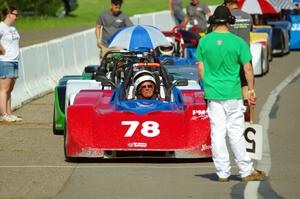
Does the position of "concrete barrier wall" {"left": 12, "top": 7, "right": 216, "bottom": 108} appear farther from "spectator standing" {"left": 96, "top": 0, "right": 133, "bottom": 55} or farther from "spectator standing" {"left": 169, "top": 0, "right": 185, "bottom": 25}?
"spectator standing" {"left": 169, "top": 0, "right": 185, "bottom": 25}

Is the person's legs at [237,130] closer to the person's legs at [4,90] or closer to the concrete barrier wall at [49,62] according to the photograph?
the person's legs at [4,90]

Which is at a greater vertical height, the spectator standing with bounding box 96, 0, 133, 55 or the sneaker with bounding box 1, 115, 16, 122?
the spectator standing with bounding box 96, 0, 133, 55

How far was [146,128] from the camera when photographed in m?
A: 12.6

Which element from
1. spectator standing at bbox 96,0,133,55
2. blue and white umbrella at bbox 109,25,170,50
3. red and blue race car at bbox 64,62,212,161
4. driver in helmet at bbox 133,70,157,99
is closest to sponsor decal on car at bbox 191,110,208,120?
red and blue race car at bbox 64,62,212,161

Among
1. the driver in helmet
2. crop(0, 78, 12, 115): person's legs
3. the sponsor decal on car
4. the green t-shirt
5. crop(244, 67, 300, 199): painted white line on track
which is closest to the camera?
crop(244, 67, 300, 199): painted white line on track

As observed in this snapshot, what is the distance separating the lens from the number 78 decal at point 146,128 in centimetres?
1254

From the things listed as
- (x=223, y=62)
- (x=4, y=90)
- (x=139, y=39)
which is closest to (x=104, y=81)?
(x=4, y=90)

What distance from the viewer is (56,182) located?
442 inches

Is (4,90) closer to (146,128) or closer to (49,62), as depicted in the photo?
(146,128)

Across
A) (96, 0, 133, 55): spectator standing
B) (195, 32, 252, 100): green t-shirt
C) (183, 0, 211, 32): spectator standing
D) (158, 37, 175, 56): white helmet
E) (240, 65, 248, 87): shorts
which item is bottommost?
(183, 0, 211, 32): spectator standing

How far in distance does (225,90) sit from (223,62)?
285 mm

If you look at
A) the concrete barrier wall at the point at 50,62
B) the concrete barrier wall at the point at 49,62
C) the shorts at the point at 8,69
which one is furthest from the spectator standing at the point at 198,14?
the shorts at the point at 8,69

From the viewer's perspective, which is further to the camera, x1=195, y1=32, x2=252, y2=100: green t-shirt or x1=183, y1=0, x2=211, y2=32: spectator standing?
x1=183, y1=0, x2=211, y2=32: spectator standing

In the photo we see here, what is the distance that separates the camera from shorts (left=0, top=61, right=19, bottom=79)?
1669 centimetres
